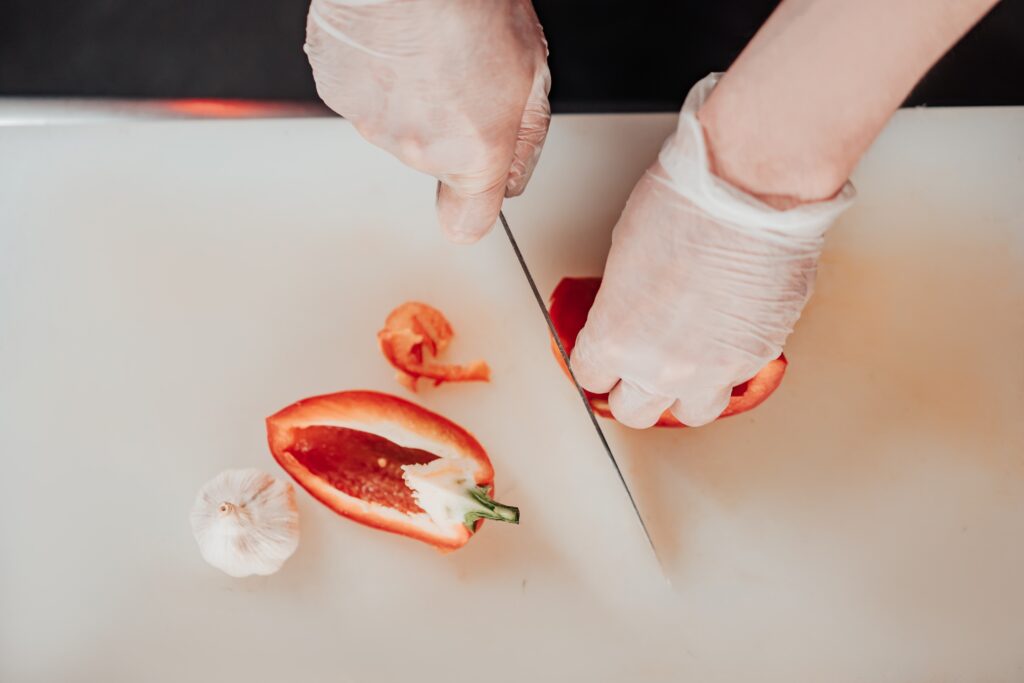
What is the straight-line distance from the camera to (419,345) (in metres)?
1.04

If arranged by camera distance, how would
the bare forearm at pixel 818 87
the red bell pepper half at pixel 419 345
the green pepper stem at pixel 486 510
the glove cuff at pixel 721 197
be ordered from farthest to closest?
the red bell pepper half at pixel 419 345 → the green pepper stem at pixel 486 510 → the glove cuff at pixel 721 197 → the bare forearm at pixel 818 87

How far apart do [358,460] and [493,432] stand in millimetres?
177

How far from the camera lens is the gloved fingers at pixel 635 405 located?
3.07ft

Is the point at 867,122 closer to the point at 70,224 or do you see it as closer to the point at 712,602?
the point at 712,602

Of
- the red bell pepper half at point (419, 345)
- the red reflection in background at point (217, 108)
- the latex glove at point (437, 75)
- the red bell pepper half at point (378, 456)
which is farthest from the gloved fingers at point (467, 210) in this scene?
the red reflection in background at point (217, 108)

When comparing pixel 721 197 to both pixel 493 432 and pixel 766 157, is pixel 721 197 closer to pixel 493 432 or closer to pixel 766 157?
pixel 766 157

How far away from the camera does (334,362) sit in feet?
3.46

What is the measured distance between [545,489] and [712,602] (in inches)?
10.0

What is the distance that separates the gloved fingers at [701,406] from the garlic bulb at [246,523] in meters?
0.50

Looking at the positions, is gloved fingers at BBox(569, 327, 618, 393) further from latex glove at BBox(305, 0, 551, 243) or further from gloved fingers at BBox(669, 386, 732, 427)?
latex glove at BBox(305, 0, 551, 243)

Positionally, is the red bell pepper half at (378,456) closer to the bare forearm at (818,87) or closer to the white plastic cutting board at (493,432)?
the white plastic cutting board at (493,432)

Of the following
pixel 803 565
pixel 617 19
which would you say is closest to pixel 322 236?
pixel 617 19

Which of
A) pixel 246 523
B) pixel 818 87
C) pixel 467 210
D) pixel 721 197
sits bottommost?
pixel 246 523

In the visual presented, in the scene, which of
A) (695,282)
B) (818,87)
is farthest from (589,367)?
(818,87)
